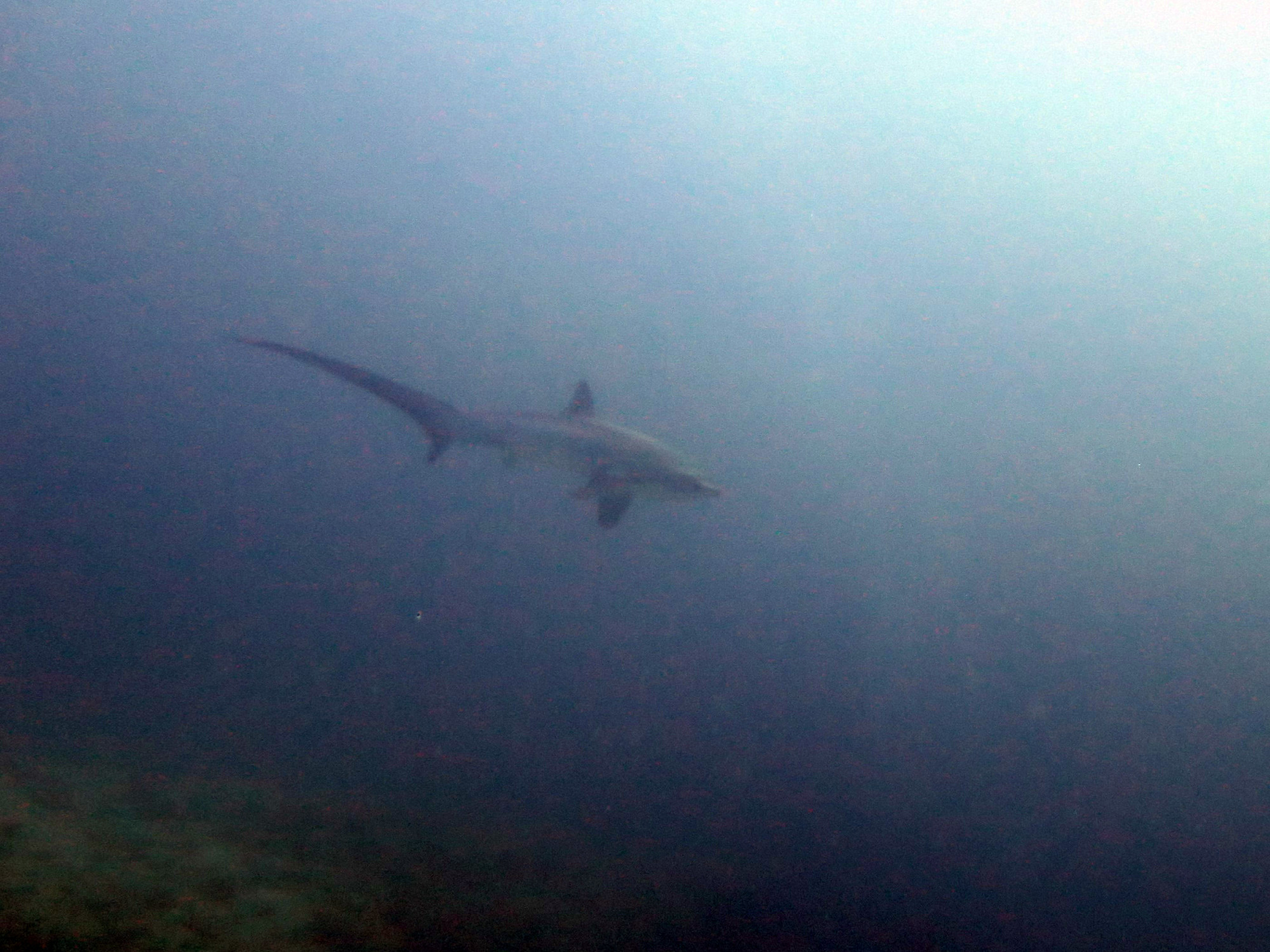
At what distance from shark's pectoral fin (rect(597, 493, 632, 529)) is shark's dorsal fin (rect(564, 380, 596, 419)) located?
691 millimetres

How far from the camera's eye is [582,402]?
24.0 ft

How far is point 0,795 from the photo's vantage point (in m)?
5.83

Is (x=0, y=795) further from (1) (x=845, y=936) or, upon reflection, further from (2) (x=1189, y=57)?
(2) (x=1189, y=57)

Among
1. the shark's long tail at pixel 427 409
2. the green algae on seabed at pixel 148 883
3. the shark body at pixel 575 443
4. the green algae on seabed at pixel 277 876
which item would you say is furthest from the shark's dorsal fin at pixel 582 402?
the green algae on seabed at pixel 148 883

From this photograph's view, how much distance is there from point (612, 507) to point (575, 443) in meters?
0.86

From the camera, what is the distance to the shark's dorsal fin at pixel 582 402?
7.22m

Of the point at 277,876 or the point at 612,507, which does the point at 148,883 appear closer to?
the point at 277,876

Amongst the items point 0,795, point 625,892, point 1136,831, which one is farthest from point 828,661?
point 0,795

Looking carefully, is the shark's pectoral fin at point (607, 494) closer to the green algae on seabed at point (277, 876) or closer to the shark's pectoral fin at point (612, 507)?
the shark's pectoral fin at point (612, 507)

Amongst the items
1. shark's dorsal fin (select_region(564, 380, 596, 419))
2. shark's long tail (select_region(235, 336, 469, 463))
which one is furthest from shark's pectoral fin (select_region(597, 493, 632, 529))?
shark's long tail (select_region(235, 336, 469, 463))

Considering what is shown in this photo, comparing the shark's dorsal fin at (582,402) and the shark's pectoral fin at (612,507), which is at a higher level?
the shark's dorsal fin at (582,402)

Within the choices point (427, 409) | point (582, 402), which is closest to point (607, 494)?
point (582, 402)

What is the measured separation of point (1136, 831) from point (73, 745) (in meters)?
13.0

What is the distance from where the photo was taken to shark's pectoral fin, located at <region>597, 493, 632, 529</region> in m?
7.17
